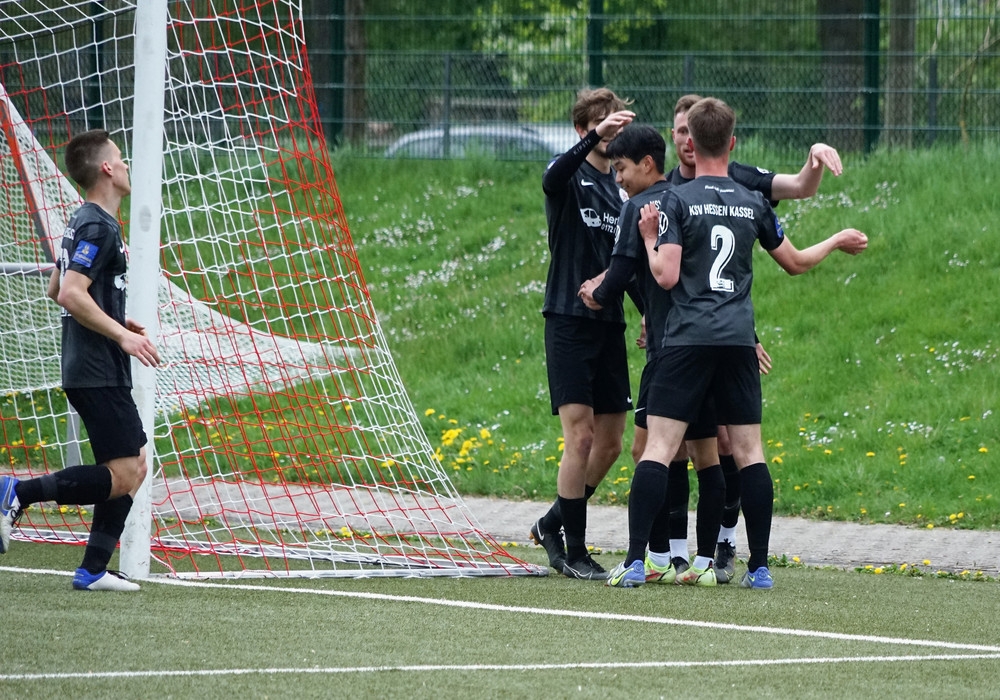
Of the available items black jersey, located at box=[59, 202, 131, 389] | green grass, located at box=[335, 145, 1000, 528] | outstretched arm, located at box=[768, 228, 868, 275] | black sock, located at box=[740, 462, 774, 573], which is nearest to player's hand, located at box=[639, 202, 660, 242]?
outstretched arm, located at box=[768, 228, 868, 275]

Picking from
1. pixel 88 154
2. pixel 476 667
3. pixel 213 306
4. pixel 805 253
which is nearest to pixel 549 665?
pixel 476 667

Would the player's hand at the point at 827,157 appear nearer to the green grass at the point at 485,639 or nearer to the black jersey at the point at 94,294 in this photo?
the green grass at the point at 485,639

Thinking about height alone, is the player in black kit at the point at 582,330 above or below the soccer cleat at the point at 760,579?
above

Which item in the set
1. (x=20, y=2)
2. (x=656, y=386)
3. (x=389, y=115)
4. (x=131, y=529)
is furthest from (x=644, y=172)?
(x=389, y=115)

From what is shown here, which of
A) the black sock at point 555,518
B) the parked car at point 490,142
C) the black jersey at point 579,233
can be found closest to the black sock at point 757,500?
the black sock at point 555,518

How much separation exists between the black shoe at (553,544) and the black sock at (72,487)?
2.10 metres

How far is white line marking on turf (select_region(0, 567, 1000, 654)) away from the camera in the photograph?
4762 millimetres

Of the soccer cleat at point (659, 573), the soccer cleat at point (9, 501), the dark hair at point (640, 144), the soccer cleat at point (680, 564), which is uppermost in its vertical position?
the dark hair at point (640, 144)

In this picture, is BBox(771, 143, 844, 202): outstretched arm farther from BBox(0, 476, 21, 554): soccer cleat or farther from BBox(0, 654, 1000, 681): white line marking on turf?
BBox(0, 476, 21, 554): soccer cleat

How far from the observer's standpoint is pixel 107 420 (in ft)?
17.9

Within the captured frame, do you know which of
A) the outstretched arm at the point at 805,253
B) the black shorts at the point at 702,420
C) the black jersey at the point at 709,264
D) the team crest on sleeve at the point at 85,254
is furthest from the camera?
the black shorts at the point at 702,420

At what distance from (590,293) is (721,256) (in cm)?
61

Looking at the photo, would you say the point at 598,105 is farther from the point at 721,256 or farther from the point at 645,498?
the point at 645,498

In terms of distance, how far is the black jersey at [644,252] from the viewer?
5.93m
